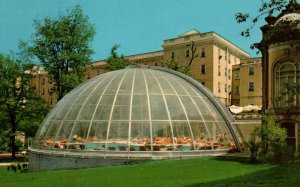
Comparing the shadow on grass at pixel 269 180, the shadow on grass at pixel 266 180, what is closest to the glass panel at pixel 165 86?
the shadow on grass at pixel 269 180

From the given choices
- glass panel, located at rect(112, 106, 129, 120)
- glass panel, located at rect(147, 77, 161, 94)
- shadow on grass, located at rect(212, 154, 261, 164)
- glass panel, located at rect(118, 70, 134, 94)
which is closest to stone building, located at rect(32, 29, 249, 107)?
glass panel, located at rect(118, 70, 134, 94)

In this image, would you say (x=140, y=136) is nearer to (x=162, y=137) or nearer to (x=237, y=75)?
(x=162, y=137)

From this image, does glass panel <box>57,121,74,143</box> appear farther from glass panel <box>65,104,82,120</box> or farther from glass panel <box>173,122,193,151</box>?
glass panel <box>173,122,193,151</box>

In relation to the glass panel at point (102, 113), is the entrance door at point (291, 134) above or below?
below

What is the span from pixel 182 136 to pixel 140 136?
7.27 feet

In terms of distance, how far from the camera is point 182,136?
2108cm

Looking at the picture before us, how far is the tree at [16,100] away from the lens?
39875 mm

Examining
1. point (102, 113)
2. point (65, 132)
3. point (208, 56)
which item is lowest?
point (65, 132)

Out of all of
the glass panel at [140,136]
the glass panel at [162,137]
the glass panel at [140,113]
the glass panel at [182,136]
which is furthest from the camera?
the glass panel at [140,113]

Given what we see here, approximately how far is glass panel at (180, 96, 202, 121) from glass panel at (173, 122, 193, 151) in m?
0.90

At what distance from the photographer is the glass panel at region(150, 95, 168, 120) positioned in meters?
21.4

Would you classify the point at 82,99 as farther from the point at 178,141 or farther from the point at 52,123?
the point at 178,141

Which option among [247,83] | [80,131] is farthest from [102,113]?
[247,83]

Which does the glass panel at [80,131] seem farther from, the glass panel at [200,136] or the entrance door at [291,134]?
the entrance door at [291,134]
